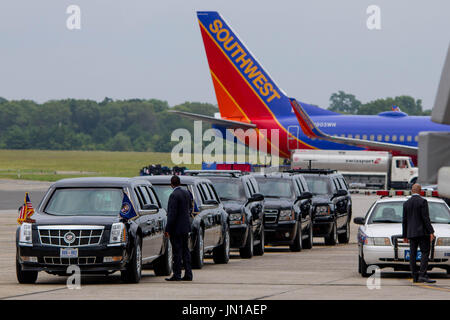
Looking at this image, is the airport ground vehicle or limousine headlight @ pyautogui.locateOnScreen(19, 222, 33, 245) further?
the airport ground vehicle

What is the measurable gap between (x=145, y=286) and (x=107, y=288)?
73 centimetres

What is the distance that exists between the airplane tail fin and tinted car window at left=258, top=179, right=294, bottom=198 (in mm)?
34362

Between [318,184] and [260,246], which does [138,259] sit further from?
[318,184]

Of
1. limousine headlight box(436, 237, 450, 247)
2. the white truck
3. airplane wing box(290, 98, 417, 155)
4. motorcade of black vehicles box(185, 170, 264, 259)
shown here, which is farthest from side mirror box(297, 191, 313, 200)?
the white truck

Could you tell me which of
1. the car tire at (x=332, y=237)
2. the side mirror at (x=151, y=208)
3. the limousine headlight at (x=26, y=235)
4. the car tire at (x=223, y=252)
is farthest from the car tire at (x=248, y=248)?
the limousine headlight at (x=26, y=235)

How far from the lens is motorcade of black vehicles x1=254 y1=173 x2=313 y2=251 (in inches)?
1046

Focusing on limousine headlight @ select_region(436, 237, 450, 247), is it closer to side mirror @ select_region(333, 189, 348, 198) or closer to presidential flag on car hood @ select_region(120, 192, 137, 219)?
presidential flag on car hood @ select_region(120, 192, 137, 219)

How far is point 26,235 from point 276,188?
12.5m

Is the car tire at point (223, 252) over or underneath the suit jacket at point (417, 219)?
underneath

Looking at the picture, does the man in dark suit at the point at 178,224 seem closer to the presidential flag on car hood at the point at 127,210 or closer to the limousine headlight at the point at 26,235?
the presidential flag on car hood at the point at 127,210

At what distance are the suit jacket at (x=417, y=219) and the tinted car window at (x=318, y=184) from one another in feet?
45.8

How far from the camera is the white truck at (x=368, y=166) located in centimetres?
6216
